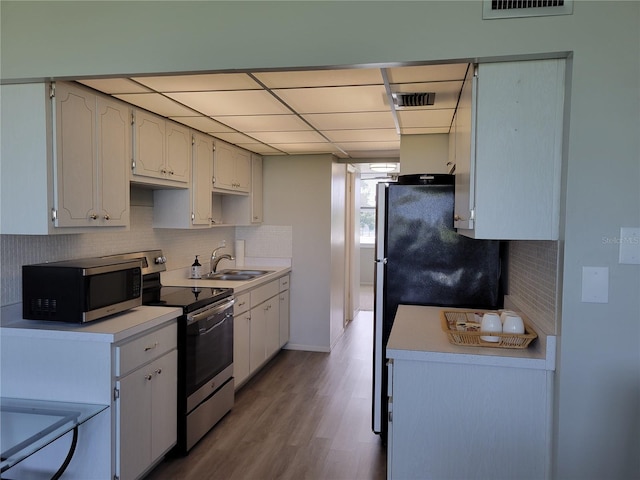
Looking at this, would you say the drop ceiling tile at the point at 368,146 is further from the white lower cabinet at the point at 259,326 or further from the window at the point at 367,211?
the window at the point at 367,211

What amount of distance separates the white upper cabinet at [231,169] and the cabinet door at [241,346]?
1146 mm

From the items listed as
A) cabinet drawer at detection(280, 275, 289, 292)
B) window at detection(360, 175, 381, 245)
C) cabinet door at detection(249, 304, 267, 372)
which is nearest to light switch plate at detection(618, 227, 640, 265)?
cabinet door at detection(249, 304, 267, 372)

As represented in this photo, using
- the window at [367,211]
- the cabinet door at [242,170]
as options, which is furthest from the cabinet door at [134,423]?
the window at [367,211]

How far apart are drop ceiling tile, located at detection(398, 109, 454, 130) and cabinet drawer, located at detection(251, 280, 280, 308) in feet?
6.11

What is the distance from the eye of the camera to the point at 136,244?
11.1 ft

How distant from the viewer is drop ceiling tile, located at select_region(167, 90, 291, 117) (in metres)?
2.56

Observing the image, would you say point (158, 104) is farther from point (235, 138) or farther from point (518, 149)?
point (518, 149)

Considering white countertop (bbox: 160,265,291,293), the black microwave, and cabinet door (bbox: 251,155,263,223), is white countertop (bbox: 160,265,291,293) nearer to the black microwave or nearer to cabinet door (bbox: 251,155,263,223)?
cabinet door (bbox: 251,155,263,223)

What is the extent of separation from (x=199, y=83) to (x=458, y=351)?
180 centimetres

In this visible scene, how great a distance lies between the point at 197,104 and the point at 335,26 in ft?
4.25

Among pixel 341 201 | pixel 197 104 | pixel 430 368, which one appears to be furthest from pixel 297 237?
pixel 430 368

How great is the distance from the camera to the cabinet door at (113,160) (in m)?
2.53

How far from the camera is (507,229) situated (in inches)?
69.8

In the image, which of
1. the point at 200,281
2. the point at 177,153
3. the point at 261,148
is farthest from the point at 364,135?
the point at 200,281
